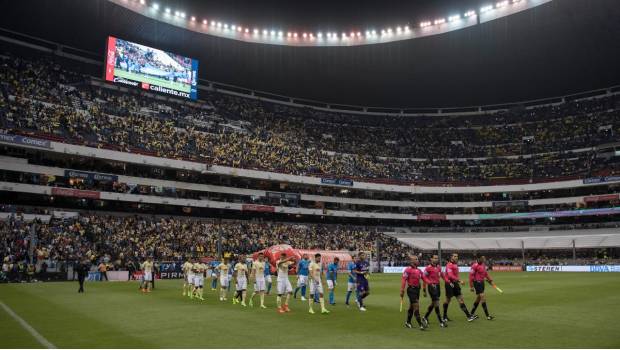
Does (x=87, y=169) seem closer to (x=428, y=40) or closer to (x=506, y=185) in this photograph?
(x=428, y=40)

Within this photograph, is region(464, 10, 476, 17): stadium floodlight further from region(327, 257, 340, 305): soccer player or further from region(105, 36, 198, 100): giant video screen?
region(327, 257, 340, 305): soccer player

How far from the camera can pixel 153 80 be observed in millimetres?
64938

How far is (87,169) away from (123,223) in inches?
337

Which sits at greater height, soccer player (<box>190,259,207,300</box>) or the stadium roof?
the stadium roof

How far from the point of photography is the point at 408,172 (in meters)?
83.9

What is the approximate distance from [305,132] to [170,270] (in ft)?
136

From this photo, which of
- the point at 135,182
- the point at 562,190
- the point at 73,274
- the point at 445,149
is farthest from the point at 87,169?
the point at 562,190

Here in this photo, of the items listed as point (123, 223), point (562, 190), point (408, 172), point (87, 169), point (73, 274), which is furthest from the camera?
point (408, 172)

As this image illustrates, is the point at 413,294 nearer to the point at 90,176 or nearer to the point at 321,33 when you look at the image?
the point at 90,176

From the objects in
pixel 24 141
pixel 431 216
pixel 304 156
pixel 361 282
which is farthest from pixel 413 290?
pixel 431 216

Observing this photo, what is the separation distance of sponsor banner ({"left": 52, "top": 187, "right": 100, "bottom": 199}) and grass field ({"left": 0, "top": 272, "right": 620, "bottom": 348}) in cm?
2834

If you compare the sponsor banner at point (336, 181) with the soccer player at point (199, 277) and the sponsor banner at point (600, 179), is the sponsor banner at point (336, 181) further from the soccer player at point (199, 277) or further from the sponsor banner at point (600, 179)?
the soccer player at point (199, 277)

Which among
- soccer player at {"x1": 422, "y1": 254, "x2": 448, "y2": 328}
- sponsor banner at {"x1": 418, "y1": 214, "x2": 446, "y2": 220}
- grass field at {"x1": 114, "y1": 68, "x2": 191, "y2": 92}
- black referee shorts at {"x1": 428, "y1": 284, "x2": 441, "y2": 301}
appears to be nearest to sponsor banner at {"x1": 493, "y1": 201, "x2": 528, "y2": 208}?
sponsor banner at {"x1": 418, "y1": 214, "x2": 446, "y2": 220}

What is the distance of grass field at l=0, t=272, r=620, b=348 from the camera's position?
512 inches
